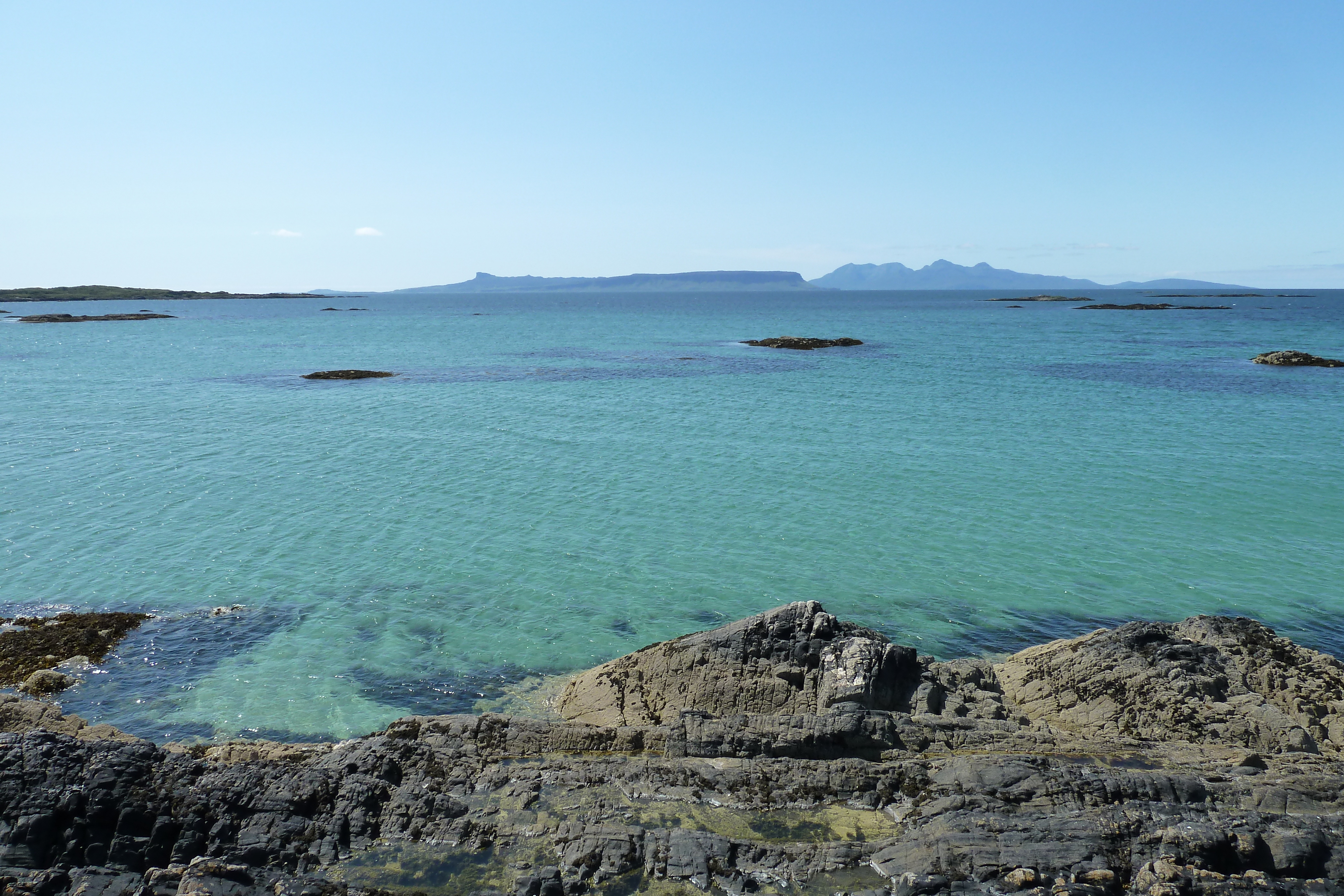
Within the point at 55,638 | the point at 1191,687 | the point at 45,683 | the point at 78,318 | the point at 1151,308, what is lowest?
the point at 45,683

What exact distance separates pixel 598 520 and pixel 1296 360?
2439 inches

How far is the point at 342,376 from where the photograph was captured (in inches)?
2275

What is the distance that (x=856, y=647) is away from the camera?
480 inches

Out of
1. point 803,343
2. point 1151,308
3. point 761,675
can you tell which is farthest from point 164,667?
point 1151,308

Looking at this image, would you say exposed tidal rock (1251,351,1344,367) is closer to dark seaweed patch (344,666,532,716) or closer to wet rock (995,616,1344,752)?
wet rock (995,616,1344,752)

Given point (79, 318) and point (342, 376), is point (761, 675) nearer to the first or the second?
point (342, 376)

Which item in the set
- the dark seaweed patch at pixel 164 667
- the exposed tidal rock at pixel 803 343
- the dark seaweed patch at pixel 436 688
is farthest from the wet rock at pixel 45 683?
the exposed tidal rock at pixel 803 343

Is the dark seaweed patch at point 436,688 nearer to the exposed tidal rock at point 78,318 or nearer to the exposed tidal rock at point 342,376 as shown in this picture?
the exposed tidal rock at point 342,376

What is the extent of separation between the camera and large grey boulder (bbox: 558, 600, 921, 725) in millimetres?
11883

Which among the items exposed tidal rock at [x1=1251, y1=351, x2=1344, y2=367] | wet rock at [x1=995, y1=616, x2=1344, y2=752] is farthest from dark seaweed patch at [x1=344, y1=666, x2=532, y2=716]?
exposed tidal rock at [x1=1251, y1=351, x2=1344, y2=367]

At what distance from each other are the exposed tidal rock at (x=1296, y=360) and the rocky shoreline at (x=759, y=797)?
6118cm

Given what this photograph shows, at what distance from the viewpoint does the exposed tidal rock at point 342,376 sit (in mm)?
57156

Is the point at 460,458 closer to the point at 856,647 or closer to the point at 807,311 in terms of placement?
the point at 856,647

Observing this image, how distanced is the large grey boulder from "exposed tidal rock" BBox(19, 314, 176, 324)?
146261mm
